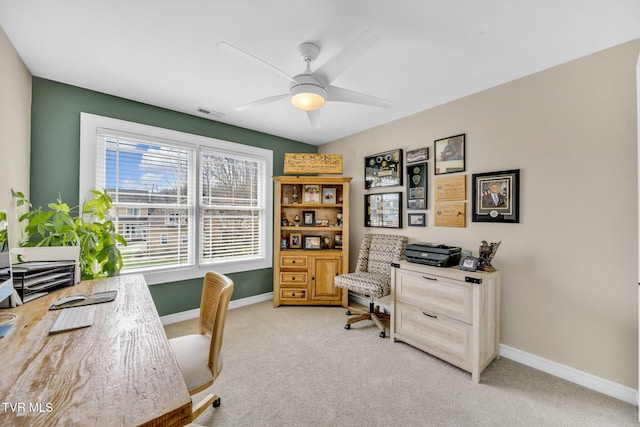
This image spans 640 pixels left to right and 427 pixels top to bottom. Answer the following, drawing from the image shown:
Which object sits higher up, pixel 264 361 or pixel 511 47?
pixel 511 47

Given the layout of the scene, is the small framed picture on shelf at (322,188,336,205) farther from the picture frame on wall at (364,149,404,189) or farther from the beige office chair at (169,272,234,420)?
the beige office chair at (169,272,234,420)

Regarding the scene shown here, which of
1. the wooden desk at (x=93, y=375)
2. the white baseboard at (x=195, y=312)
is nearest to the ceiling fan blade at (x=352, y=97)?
the wooden desk at (x=93, y=375)

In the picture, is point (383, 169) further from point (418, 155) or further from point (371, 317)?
point (371, 317)

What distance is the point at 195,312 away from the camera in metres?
3.33

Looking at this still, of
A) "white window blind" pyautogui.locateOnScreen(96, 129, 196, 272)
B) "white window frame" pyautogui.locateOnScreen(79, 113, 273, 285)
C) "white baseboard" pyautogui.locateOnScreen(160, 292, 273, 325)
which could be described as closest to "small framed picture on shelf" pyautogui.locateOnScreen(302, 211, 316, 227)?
"white window frame" pyautogui.locateOnScreen(79, 113, 273, 285)

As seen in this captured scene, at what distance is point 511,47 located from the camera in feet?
6.36

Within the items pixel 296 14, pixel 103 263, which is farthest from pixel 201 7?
pixel 103 263

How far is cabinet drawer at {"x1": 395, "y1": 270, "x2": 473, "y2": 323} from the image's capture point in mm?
2178

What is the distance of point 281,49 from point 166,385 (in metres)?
2.10

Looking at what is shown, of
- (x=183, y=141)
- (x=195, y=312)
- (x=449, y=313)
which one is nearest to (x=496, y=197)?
(x=449, y=313)

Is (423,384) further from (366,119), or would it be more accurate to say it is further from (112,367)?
(366,119)

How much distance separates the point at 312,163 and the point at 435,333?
2.53 metres

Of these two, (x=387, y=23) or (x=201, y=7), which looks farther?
(x=387, y=23)

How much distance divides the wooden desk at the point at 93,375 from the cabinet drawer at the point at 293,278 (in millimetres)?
2430
